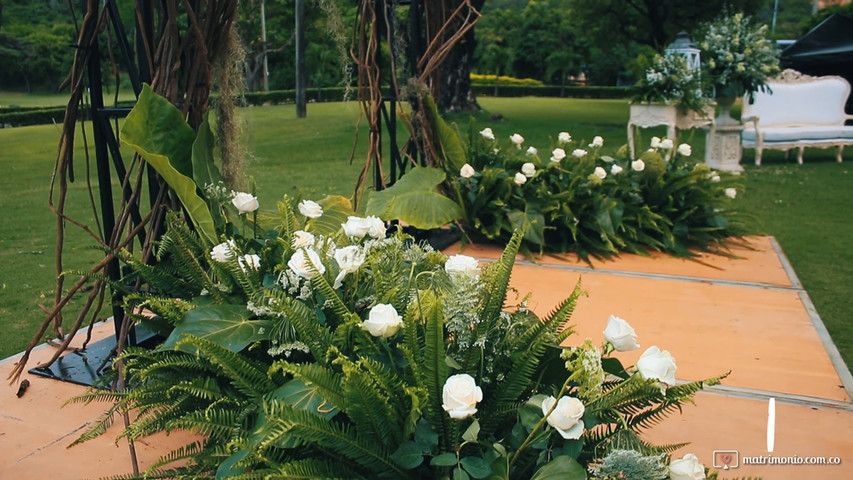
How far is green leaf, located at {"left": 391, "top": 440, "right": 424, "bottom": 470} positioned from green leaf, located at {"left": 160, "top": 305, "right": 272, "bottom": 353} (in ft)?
1.76

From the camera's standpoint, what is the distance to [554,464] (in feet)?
4.72

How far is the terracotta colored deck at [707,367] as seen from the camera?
204cm

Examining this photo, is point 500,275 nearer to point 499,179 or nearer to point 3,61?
point 499,179

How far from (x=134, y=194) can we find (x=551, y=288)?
209cm

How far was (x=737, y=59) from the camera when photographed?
28.1 ft

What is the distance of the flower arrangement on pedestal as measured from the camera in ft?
4.90

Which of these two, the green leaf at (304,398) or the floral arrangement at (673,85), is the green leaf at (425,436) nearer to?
the green leaf at (304,398)

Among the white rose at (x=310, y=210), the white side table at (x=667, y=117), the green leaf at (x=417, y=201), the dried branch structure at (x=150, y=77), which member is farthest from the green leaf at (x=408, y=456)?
the white side table at (x=667, y=117)

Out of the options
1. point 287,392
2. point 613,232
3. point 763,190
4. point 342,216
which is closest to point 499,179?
point 613,232

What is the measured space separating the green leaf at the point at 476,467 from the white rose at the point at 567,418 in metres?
0.16

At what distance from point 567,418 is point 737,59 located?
27.2 feet

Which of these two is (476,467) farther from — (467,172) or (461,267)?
(467,172)

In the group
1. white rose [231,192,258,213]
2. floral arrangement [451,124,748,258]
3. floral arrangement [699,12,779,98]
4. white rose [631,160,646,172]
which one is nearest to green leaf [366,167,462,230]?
floral arrangement [451,124,748,258]

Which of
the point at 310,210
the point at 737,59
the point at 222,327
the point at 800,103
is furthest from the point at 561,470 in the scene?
the point at 800,103
